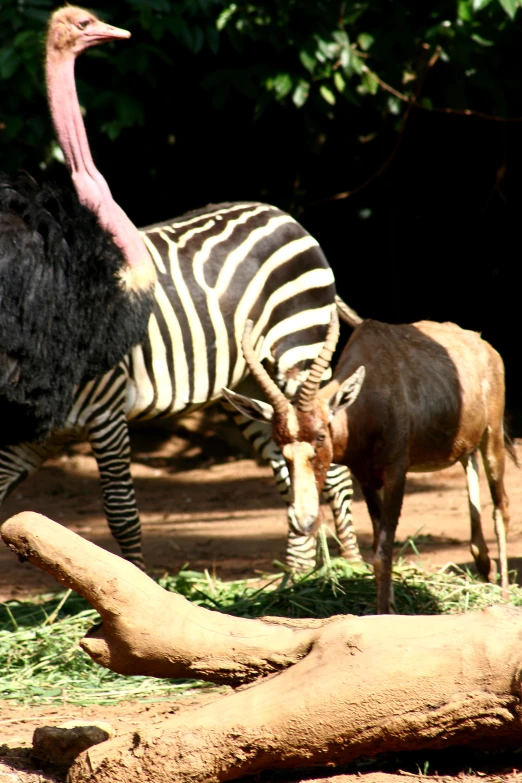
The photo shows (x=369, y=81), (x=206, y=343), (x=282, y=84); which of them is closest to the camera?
(x=206, y=343)

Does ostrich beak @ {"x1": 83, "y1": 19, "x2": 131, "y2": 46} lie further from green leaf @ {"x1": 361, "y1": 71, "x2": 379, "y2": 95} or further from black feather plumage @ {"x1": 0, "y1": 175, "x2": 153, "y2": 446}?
green leaf @ {"x1": 361, "y1": 71, "x2": 379, "y2": 95}

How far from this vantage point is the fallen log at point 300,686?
3.05 metres

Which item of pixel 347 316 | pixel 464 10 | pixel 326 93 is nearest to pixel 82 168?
pixel 347 316

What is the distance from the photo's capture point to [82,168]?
5.91 meters

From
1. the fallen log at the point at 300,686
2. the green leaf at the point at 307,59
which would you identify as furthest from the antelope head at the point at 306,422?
the green leaf at the point at 307,59

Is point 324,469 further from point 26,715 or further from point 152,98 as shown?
point 152,98

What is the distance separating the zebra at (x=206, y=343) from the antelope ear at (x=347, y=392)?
1339 mm

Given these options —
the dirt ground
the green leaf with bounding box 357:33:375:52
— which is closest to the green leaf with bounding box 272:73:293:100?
the green leaf with bounding box 357:33:375:52

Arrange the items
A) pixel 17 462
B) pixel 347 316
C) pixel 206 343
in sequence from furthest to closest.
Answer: pixel 347 316 < pixel 206 343 < pixel 17 462

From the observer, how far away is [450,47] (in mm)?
7789

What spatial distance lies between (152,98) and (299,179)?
7.23ft

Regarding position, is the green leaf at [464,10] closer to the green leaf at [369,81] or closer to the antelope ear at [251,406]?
the green leaf at [369,81]

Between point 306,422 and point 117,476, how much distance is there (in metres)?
1.93

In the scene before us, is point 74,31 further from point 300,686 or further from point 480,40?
point 300,686
